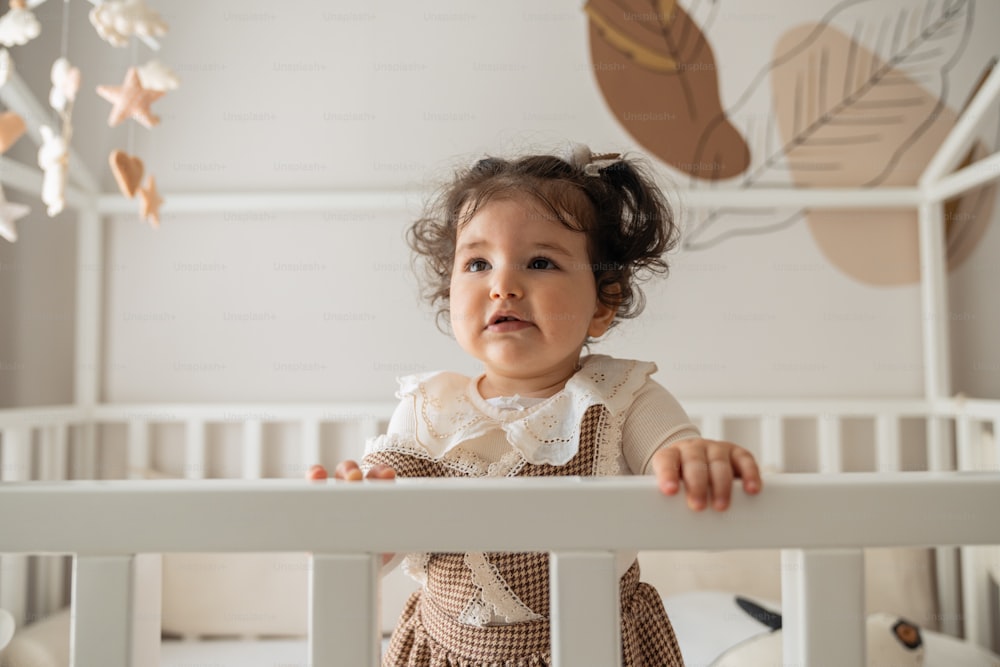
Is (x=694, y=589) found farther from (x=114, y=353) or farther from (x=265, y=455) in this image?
(x=114, y=353)

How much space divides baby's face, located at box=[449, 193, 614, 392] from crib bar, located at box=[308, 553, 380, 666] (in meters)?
0.38

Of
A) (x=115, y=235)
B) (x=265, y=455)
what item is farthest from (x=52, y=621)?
(x=115, y=235)

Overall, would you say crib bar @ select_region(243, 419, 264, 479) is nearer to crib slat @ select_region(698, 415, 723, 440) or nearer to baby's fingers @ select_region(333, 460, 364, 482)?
crib slat @ select_region(698, 415, 723, 440)

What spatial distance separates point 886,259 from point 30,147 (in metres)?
1.73

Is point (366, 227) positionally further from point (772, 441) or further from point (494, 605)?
point (494, 605)

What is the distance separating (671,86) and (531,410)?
1125 millimetres

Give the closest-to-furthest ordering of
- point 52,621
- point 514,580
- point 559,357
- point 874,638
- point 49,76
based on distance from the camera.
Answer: point 514,580 < point 559,357 < point 874,638 < point 52,621 < point 49,76

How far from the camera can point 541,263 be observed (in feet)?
2.61

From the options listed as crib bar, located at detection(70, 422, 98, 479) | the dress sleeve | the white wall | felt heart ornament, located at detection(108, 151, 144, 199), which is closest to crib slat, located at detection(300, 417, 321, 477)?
the white wall

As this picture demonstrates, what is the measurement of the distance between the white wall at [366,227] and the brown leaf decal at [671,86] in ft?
0.13

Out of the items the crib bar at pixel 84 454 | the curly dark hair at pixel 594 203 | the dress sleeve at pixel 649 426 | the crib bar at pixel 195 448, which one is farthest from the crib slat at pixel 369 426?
the dress sleeve at pixel 649 426

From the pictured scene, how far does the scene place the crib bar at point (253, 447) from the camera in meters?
1.56

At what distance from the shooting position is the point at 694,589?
1438mm

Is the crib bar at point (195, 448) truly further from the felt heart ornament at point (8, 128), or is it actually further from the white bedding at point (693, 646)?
the felt heart ornament at point (8, 128)
